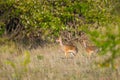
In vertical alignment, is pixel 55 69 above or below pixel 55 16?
above

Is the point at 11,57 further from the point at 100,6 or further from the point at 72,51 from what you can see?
the point at 100,6

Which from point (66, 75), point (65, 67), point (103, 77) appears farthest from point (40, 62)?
point (103, 77)

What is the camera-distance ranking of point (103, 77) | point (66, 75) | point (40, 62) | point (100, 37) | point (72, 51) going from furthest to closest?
point (72, 51) → point (40, 62) → point (66, 75) → point (103, 77) → point (100, 37)

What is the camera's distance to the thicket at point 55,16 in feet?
45.8

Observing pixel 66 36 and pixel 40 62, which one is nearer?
pixel 40 62

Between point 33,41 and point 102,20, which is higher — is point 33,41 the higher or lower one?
the lower one

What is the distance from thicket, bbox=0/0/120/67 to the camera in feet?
45.8

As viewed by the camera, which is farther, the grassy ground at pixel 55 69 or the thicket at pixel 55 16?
the thicket at pixel 55 16

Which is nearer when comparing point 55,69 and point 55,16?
point 55,69

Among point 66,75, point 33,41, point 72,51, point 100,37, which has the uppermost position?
point 100,37

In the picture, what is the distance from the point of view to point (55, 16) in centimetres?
1436

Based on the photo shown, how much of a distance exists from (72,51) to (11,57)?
6.66 ft

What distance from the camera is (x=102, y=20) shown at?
47.8 ft

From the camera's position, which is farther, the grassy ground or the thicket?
the thicket
